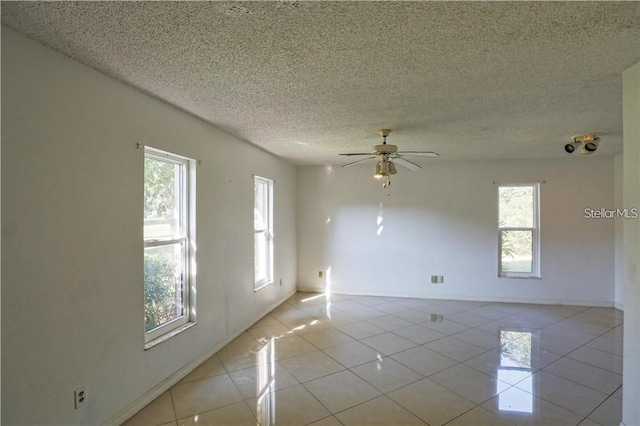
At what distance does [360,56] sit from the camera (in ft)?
6.11

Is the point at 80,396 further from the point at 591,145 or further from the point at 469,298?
the point at 469,298

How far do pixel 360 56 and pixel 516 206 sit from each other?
477 centimetres

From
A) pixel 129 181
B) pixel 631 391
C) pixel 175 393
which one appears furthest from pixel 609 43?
pixel 175 393

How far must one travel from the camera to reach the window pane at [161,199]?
269 cm

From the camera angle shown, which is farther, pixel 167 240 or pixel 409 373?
pixel 409 373

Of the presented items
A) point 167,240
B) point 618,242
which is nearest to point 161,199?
point 167,240

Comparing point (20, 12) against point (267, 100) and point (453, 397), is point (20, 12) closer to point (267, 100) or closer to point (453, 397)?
point (267, 100)

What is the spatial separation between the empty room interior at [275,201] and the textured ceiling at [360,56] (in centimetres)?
2

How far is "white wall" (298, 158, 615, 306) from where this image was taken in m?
5.14

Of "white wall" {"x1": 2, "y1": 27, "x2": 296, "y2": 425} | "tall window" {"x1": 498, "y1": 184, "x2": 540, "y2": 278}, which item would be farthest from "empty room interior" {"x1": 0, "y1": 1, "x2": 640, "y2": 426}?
"tall window" {"x1": 498, "y1": 184, "x2": 540, "y2": 278}

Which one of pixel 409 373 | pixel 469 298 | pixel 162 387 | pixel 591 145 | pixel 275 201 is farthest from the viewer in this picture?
pixel 469 298

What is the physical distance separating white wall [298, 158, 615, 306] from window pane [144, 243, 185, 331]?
3.28 meters

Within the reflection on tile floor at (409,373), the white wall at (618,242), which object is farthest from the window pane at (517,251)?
the white wall at (618,242)

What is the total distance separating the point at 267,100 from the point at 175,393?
8.12 feet
